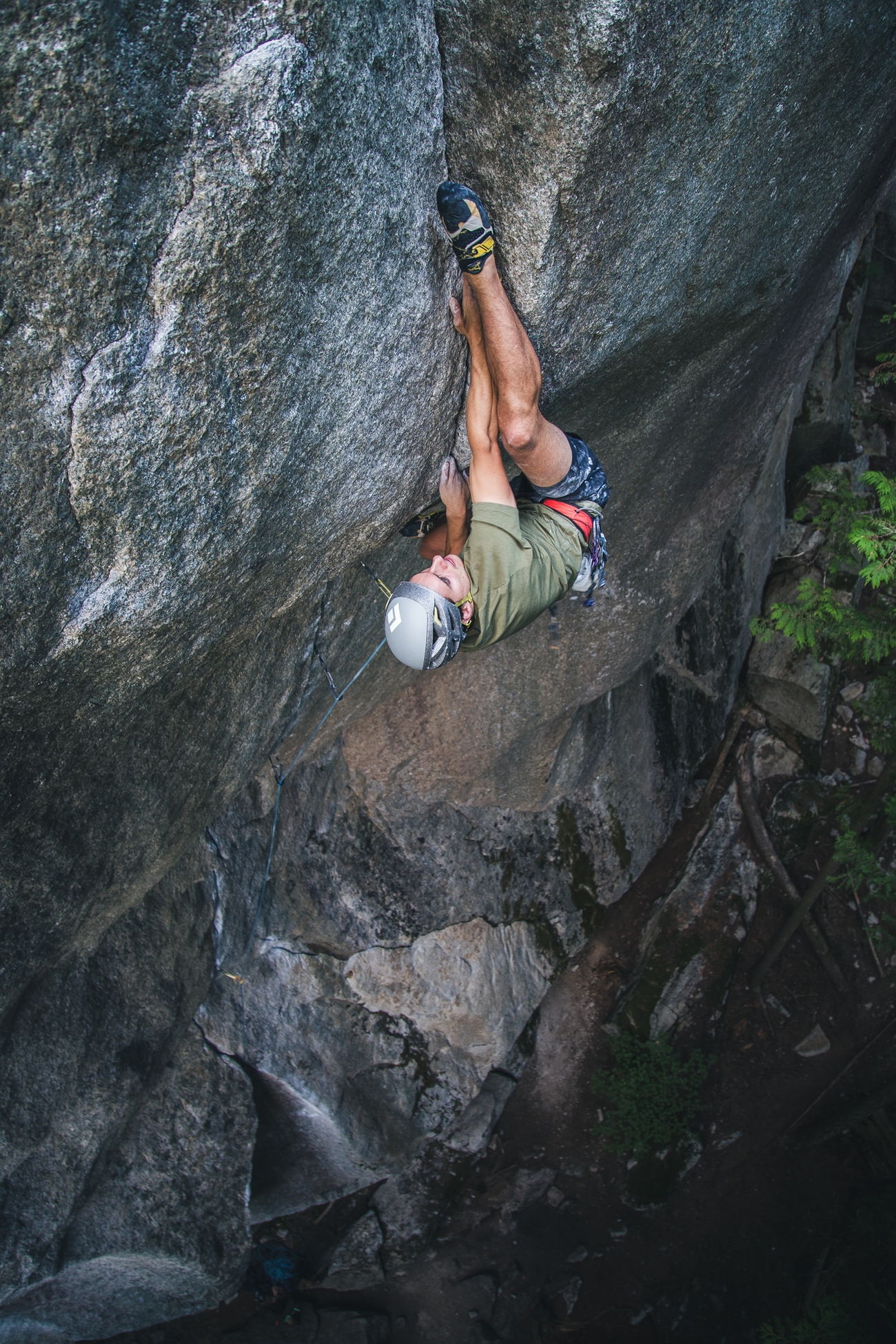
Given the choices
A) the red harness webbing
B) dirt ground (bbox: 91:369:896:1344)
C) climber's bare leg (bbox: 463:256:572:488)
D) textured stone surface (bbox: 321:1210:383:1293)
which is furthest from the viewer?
dirt ground (bbox: 91:369:896:1344)

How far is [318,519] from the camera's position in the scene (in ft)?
9.23

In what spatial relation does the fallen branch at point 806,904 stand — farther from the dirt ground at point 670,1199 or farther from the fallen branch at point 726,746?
the fallen branch at point 726,746

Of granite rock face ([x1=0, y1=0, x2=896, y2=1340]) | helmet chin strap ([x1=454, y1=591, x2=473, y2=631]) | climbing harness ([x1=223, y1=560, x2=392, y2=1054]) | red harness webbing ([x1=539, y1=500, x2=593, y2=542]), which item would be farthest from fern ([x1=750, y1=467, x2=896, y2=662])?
climbing harness ([x1=223, y1=560, x2=392, y2=1054])

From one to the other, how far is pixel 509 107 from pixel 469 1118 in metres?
6.14

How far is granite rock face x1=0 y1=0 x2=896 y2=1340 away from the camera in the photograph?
6.05 feet

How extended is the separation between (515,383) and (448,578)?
2.43 ft

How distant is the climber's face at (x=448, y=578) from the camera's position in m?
2.83

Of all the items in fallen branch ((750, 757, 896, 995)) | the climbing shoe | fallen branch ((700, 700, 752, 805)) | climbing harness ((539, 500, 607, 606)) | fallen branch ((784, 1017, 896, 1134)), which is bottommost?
fallen branch ((784, 1017, 896, 1134))

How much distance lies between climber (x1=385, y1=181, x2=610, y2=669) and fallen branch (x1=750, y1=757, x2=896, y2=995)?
15.1 ft

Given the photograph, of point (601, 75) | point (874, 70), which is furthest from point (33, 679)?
point (874, 70)

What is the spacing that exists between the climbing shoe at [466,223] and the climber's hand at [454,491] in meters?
0.81

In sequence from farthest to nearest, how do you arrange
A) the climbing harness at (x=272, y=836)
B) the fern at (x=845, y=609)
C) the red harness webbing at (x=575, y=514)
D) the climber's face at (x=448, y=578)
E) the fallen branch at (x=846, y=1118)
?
the fallen branch at (x=846, y=1118), the fern at (x=845, y=609), the climbing harness at (x=272, y=836), the red harness webbing at (x=575, y=514), the climber's face at (x=448, y=578)

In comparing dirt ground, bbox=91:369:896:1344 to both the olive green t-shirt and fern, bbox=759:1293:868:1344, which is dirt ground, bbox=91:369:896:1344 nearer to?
fern, bbox=759:1293:868:1344

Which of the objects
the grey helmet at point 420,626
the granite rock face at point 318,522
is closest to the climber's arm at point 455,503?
the granite rock face at point 318,522
